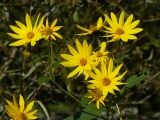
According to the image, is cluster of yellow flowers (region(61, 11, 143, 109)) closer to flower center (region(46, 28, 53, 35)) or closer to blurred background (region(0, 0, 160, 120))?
flower center (region(46, 28, 53, 35))

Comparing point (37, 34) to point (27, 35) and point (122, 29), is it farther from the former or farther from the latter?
point (122, 29)

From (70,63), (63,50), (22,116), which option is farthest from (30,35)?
(63,50)

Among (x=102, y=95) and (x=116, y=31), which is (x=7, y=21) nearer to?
(x=116, y=31)

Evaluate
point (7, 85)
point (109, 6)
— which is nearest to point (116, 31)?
point (109, 6)

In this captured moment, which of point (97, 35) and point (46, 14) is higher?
point (46, 14)

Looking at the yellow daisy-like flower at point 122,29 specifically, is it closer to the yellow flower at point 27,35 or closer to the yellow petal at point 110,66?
the yellow petal at point 110,66

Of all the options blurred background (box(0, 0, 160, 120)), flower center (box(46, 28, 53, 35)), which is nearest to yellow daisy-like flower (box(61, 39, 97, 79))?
flower center (box(46, 28, 53, 35))

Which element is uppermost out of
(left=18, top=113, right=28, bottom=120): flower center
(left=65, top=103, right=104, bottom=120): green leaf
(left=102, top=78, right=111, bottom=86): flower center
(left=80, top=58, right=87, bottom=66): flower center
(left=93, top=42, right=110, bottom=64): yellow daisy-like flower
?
(left=93, top=42, right=110, bottom=64): yellow daisy-like flower
